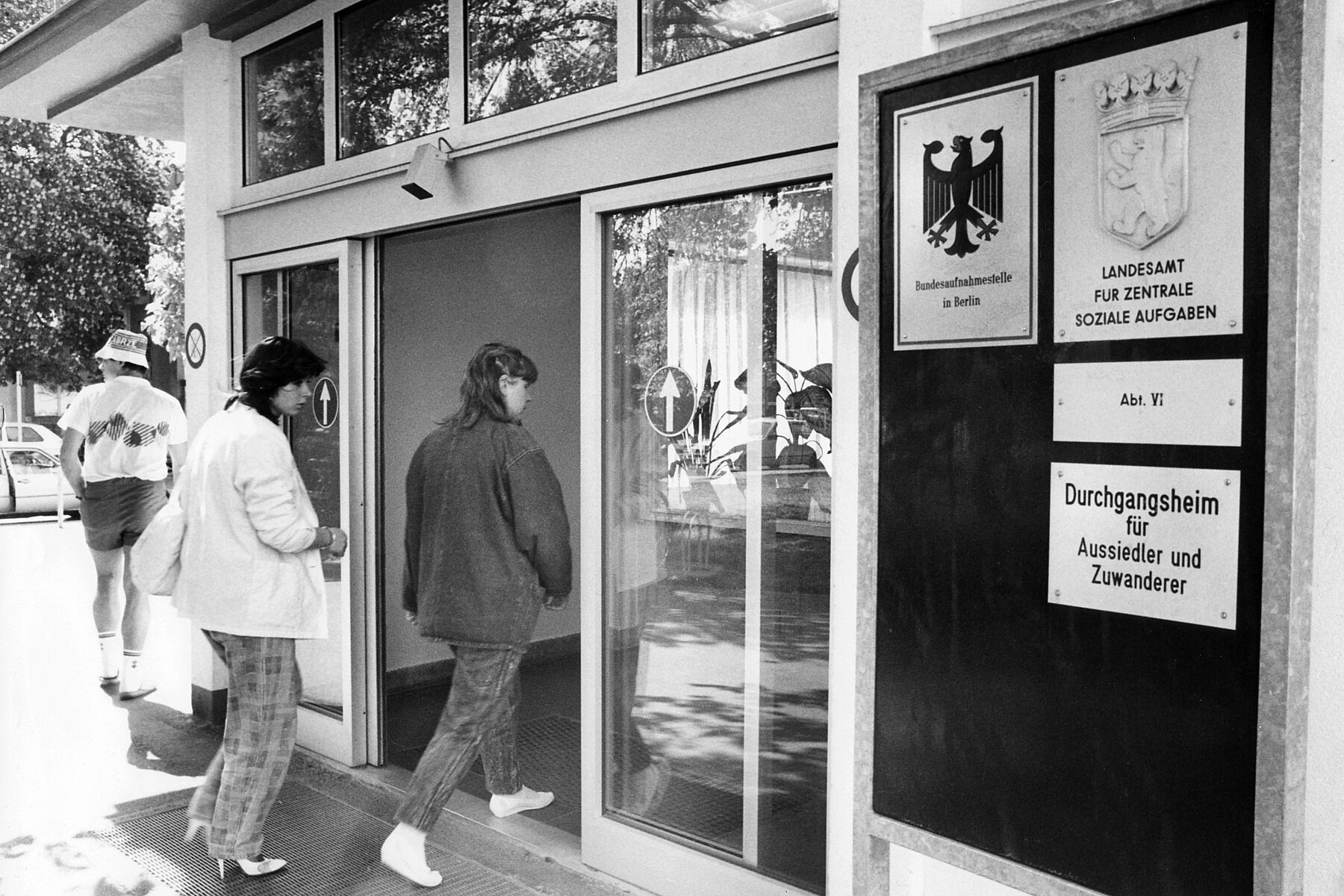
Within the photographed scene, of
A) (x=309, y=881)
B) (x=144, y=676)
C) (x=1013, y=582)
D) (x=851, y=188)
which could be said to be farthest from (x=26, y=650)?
(x=1013, y=582)

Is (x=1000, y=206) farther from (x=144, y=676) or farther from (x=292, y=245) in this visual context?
(x=144, y=676)

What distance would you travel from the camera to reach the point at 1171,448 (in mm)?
1828

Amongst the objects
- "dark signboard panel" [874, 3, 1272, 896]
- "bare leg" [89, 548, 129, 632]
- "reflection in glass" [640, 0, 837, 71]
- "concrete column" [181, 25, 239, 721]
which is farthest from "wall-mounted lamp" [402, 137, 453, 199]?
"bare leg" [89, 548, 129, 632]

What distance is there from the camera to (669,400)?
12.8 feet

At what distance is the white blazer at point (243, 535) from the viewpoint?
394 centimetres

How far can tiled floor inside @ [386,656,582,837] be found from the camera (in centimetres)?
505

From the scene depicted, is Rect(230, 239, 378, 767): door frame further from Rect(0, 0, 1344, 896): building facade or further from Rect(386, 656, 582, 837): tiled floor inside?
Rect(386, 656, 582, 837): tiled floor inside

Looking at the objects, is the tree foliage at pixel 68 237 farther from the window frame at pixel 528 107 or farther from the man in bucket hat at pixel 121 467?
the window frame at pixel 528 107

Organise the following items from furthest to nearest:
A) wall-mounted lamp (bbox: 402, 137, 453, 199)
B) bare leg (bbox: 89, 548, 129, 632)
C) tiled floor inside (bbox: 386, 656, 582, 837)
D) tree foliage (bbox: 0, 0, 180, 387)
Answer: tree foliage (bbox: 0, 0, 180, 387) → bare leg (bbox: 89, 548, 129, 632) → tiled floor inside (bbox: 386, 656, 582, 837) → wall-mounted lamp (bbox: 402, 137, 453, 199)

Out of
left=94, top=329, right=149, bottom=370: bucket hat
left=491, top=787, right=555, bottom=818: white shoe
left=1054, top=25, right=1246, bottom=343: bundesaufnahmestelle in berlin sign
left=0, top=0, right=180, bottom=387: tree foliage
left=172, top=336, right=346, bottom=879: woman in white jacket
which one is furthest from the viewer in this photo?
left=0, top=0, right=180, bottom=387: tree foliage

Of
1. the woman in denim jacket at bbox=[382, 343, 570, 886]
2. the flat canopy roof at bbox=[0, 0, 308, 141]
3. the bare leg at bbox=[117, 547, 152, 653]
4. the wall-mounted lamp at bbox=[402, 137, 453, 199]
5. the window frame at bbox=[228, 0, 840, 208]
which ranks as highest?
the flat canopy roof at bbox=[0, 0, 308, 141]

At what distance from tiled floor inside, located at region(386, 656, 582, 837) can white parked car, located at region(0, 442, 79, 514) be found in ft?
41.5

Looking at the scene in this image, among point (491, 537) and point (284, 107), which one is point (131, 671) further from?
point (491, 537)

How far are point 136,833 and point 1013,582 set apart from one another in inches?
154
